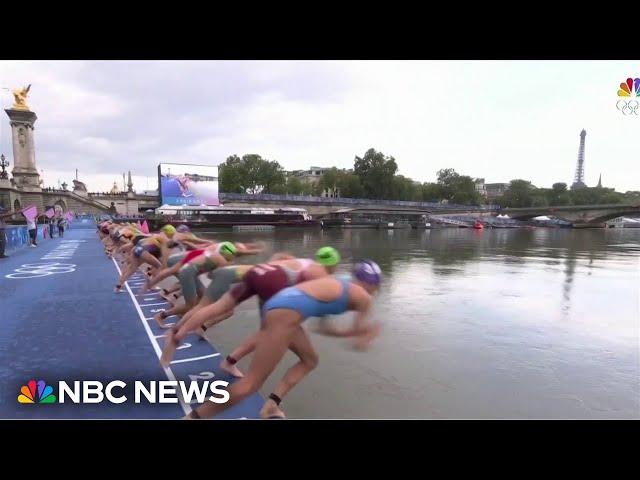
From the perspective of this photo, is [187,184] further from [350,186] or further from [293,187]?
[350,186]

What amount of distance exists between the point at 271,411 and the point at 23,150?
6139 centimetres

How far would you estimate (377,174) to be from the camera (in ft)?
289

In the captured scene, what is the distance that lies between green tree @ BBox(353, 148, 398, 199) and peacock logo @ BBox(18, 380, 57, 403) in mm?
87039

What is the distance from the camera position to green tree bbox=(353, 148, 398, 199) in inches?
3472

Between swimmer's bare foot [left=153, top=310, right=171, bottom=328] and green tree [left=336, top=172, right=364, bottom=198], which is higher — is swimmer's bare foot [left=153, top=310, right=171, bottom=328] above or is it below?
below

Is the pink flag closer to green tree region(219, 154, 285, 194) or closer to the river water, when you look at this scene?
the river water

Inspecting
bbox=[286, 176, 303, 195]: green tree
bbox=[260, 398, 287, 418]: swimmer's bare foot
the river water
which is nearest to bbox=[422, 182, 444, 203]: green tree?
bbox=[286, 176, 303, 195]: green tree

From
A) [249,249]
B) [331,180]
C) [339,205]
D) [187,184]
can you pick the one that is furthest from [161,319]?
[331,180]

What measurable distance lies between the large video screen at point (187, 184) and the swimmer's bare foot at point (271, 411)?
52.2 metres

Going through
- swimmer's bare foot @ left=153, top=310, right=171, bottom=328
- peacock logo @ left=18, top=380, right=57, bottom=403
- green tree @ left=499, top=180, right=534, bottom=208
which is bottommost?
peacock logo @ left=18, top=380, right=57, bottom=403

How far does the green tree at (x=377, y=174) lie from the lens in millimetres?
88188

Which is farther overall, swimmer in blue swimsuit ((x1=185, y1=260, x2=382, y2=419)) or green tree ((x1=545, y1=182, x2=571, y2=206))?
green tree ((x1=545, y1=182, x2=571, y2=206))
